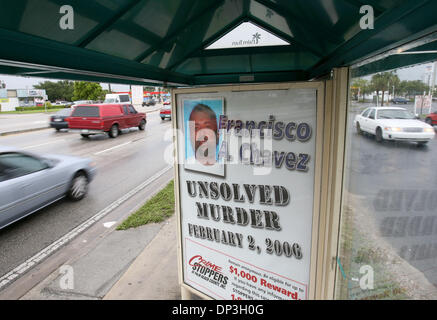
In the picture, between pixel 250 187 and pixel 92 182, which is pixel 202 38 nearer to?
pixel 250 187

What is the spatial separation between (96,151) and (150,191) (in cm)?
570

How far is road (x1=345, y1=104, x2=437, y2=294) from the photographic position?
180 cm

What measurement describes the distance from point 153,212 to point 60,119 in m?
12.5

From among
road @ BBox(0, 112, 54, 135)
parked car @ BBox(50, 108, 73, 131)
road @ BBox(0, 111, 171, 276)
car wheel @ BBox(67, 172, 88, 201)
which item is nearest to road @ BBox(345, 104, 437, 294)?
road @ BBox(0, 111, 171, 276)

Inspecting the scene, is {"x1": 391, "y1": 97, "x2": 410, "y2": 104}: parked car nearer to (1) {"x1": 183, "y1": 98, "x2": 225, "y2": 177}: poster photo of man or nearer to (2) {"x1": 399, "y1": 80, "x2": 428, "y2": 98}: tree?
(2) {"x1": 399, "y1": 80, "x2": 428, "y2": 98}: tree

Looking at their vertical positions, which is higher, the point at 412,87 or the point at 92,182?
Answer: the point at 412,87

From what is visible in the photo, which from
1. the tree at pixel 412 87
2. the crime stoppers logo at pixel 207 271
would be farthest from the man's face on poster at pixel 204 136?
the tree at pixel 412 87

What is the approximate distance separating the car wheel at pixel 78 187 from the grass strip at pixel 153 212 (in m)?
1.61

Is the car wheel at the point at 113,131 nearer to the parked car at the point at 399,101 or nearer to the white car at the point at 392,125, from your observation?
the white car at the point at 392,125

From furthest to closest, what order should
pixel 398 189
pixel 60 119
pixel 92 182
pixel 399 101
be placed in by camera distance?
pixel 60 119 → pixel 92 182 → pixel 398 189 → pixel 399 101

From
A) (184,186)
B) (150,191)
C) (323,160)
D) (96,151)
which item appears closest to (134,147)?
(96,151)

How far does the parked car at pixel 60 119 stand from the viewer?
1548 cm

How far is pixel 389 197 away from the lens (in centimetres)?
208

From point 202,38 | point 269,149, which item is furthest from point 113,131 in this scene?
point 269,149
